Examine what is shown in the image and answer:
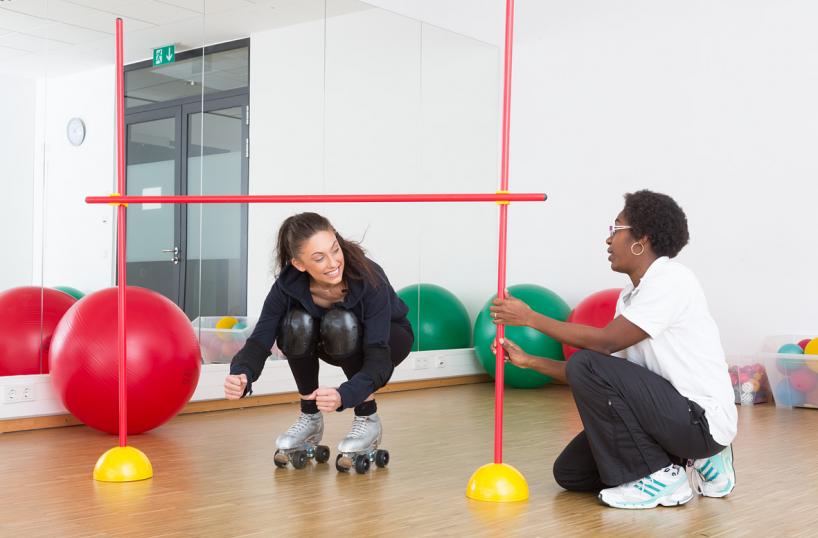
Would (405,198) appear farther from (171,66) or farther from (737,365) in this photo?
(737,365)

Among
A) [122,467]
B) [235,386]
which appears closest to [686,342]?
[235,386]

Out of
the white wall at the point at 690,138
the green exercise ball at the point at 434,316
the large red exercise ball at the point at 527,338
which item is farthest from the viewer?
the green exercise ball at the point at 434,316

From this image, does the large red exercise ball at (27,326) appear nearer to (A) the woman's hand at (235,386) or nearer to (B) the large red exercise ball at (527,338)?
(A) the woman's hand at (235,386)

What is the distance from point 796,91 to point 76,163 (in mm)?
4194

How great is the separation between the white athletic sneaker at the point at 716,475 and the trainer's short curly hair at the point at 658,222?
0.63m

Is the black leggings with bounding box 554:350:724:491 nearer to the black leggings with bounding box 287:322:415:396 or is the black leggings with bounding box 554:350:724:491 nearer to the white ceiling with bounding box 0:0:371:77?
the black leggings with bounding box 287:322:415:396

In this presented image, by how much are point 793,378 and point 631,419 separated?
9.88 feet

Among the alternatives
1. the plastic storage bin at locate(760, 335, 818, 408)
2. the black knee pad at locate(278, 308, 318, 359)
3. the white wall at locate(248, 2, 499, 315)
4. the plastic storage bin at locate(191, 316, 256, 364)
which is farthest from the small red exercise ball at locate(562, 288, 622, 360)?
the black knee pad at locate(278, 308, 318, 359)

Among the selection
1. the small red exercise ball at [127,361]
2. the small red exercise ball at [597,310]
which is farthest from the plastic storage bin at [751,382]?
the small red exercise ball at [127,361]

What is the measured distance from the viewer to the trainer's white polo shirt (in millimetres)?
2529

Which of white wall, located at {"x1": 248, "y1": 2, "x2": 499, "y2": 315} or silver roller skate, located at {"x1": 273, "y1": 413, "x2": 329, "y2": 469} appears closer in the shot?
silver roller skate, located at {"x1": 273, "y1": 413, "x2": 329, "y2": 469}

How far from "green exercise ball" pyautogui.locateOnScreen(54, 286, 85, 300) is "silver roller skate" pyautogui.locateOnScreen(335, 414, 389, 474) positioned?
1.71 metres

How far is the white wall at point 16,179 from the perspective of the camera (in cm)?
394

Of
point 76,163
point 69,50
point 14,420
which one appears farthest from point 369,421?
point 69,50
